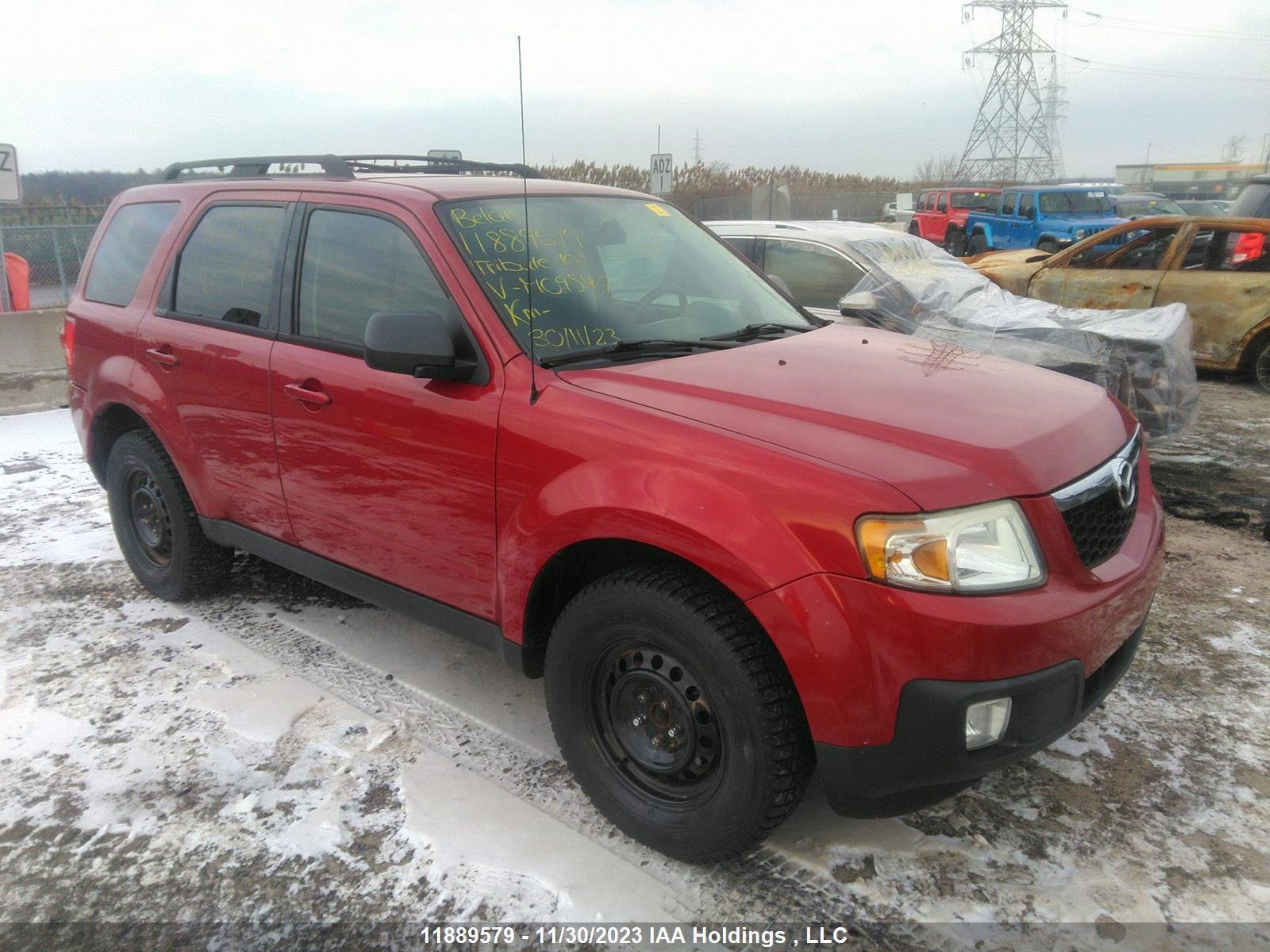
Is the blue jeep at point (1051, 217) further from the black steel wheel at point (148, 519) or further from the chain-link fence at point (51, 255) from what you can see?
the black steel wheel at point (148, 519)

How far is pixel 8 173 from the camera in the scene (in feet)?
32.9

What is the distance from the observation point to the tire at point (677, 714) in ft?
7.61

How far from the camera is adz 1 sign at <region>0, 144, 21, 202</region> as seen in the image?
10.0 metres

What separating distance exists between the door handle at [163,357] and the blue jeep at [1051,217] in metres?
19.5

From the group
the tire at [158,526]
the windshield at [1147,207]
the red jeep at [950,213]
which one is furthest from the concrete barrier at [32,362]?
the windshield at [1147,207]

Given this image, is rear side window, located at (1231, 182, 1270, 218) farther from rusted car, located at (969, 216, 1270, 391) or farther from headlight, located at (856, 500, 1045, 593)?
headlight, located at (856, 500, 1045, 593)

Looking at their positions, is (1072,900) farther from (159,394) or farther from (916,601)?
(159,394)

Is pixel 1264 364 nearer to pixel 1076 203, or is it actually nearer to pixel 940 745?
pixel 940 745

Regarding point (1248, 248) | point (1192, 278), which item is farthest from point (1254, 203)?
point (1192, 278)

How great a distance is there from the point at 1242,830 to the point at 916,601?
152cm

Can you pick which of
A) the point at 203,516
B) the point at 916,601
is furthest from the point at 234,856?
the point at 916,601

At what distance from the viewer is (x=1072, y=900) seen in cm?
249

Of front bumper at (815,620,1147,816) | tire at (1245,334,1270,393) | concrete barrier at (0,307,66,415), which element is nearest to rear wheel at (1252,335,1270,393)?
tire at (1245,334,1270,393)

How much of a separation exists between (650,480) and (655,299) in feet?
3.68
